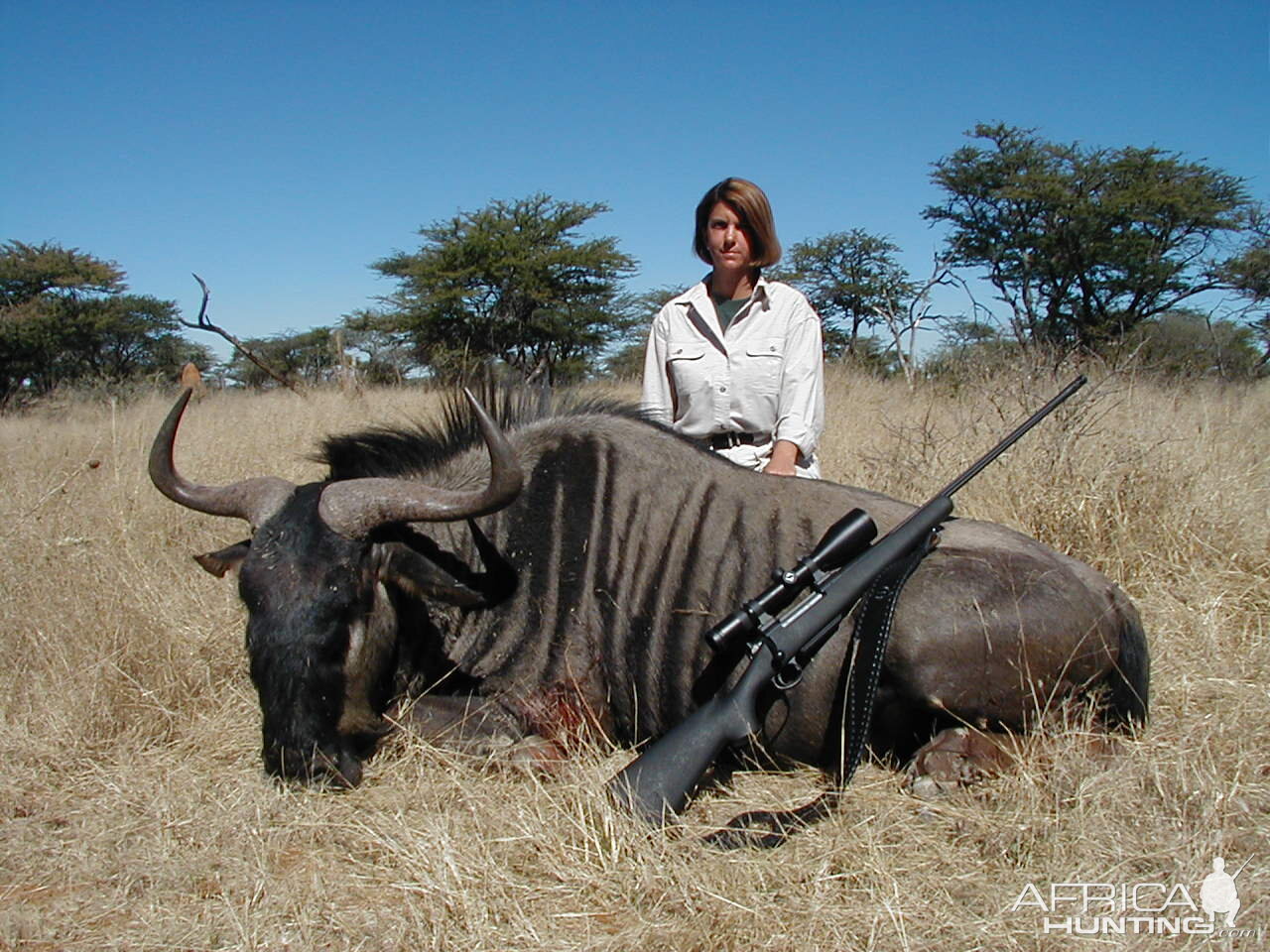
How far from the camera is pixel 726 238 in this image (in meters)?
3.73

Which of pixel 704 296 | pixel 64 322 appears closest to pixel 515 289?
pixel 64 322

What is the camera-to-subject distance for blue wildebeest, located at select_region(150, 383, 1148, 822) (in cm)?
254

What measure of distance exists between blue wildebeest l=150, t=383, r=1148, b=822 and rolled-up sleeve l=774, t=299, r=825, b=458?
0.57 meters

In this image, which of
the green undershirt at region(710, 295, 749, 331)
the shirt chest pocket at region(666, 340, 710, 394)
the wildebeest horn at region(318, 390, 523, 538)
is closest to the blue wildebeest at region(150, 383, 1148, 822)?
the wildebeest horn at region(318, 390, 523, 538)

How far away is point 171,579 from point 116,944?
255cm

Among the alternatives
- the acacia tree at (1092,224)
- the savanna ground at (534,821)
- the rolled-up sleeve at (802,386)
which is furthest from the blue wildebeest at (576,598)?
the acacia tree at (1092,224)

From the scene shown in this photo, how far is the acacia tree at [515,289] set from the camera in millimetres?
17062

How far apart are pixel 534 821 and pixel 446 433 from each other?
1.49 meters

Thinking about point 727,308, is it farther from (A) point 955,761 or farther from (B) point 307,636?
(B) point 307,636

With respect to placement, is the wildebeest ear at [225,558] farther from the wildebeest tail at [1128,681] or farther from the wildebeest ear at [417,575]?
the wildebeest tail at [1128,681]

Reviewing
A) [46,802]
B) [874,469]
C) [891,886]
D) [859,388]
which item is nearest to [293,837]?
[46,802]

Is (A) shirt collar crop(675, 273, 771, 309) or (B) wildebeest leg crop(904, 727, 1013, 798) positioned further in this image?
(A) shirt collar crop(675, 273, 771, 309)

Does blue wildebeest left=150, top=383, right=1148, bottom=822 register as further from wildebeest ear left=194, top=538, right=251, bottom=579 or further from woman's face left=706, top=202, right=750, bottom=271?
woman's face left=706, top=202, right=750, bottom=271

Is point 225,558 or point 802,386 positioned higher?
point 802,386
